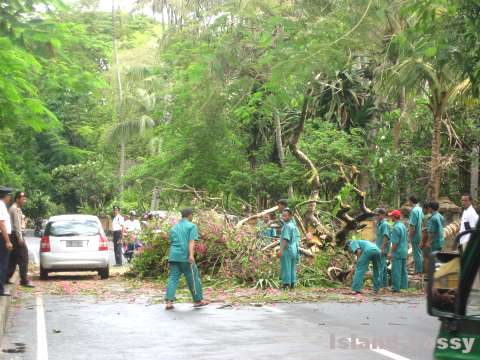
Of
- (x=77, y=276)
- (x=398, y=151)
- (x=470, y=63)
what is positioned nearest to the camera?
(x=470, y=63)

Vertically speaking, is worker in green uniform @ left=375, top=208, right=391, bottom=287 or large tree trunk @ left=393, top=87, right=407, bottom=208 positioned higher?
large tree trunk @ left=393, top=87, right=407, bottom=208

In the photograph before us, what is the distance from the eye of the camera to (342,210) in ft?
64.4

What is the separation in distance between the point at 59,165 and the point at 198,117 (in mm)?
26619

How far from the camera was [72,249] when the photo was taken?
21172 mm

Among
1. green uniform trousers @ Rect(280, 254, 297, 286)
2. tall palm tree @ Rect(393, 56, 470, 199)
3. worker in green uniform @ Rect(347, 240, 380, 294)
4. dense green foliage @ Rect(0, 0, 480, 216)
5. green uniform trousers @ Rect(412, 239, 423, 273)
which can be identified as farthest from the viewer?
green uniform trousers @ Rect(412, 239, 423, 273)

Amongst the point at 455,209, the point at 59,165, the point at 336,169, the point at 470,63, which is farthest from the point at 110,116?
the point at 470,63

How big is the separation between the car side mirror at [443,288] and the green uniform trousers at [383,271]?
495 inches

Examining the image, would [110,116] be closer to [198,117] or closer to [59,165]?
[59,165]

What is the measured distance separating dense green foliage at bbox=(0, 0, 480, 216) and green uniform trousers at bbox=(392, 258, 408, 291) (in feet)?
11.5

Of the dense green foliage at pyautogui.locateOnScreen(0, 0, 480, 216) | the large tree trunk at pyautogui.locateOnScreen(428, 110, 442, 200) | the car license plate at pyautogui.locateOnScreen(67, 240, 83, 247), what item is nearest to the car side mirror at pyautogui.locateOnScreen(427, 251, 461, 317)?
the dense green foliage at pyautogui.locateOnScreen(0, 0, 480, 216)

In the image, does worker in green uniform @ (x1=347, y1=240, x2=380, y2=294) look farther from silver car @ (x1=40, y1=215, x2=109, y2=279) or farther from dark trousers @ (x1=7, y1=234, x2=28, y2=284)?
silver car @ (x1=40, y1=215, x2=109, y2=279)

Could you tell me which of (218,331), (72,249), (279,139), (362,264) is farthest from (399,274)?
(279,139)

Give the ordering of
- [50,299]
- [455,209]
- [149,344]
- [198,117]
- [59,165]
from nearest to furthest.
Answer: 1. [149,344]
2. [50,299]
3. [455,209]
4. [198,117]
5. [59,165]

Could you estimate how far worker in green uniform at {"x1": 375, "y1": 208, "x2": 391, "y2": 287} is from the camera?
17.2 meters
